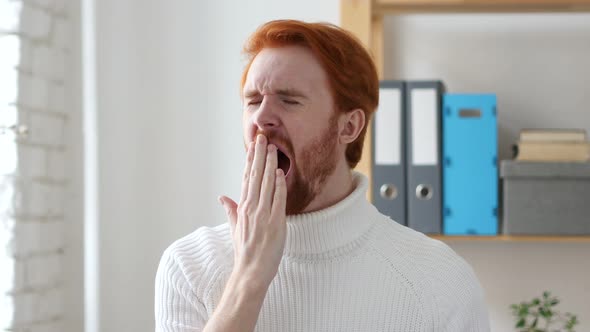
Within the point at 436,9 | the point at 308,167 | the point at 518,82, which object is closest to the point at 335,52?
the point at 308,167

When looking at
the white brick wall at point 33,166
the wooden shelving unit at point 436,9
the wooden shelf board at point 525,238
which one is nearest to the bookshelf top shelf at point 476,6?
the wooden shelving unit at point 436,9

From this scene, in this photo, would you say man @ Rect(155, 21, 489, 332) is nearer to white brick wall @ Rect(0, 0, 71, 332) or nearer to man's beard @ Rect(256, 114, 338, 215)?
man's beard @ Rect(256, 114, 338, 215)

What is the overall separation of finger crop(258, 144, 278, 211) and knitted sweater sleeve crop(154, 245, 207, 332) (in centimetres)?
19

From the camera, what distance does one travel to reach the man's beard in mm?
1363

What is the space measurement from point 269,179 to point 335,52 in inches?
10.1

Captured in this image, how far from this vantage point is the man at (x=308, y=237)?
1328 millimetres

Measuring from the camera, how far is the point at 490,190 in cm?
232

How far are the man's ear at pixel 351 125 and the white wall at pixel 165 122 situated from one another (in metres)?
1.26

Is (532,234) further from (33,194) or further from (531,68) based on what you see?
(33,194)

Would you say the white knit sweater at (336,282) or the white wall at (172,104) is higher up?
the white wall at (172,104)

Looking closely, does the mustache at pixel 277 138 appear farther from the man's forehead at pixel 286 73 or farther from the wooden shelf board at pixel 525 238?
the wooden shelf board at pixel 525 238

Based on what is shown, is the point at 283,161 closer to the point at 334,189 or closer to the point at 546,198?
the point at 334,189

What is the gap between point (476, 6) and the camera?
7.73 ft

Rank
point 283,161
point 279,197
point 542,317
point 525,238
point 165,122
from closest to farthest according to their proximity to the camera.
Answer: point 279,197 → point 283,161 → point 525,238 → point 542,317 → point 165,122
